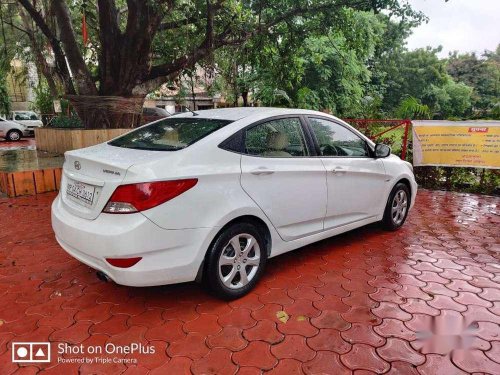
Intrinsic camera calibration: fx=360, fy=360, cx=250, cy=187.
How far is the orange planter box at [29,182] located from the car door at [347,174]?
499cm

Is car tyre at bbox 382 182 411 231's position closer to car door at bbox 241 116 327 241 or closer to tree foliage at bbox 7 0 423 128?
car door at bbox 241 116 327 241

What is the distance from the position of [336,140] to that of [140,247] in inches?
92.5

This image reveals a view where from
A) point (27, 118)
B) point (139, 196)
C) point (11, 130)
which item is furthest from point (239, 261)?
point (27, 118)

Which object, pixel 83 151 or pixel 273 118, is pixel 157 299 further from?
pixel 273 118

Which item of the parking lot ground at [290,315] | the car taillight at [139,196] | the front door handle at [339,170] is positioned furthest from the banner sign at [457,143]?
the car taillight at [139,196]

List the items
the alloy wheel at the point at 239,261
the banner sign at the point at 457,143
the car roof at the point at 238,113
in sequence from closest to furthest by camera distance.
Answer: the alloy wheel at the point at 239,261 → the car roof at the point at 238,113 → the banner sign at the point at 457,143

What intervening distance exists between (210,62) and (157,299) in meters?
6.44

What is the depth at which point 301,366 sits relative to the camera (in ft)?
7.18

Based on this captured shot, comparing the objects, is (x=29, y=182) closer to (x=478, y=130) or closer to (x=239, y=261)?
(x=239, y=261)

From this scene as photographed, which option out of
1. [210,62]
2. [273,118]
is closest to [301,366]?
[273,118]

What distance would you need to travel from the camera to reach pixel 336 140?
3799 mm

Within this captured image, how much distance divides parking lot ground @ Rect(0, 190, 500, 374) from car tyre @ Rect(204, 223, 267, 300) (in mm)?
136

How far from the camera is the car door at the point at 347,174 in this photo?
11.8 ft

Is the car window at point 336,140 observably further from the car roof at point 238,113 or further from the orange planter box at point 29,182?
the orange planter box at point 29,182
